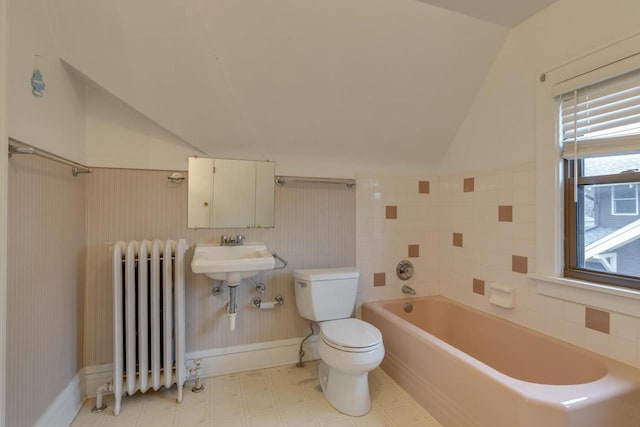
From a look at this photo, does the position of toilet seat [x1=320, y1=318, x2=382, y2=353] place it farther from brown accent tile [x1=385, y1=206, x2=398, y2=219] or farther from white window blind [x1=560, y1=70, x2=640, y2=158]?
white window blind [x1=560, y1=70, x2=640, y2=158]

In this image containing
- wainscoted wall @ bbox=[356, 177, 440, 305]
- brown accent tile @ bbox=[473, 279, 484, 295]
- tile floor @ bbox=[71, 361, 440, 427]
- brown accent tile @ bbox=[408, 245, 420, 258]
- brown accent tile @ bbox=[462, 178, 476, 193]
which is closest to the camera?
tile floor @ bbox=[71, 361, 440, 427]

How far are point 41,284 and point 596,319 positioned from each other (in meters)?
2.63

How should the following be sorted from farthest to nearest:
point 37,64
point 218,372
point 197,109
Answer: point 218,372 < point 197,109 < point 37,64

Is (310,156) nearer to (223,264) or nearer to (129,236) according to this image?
(223,264)

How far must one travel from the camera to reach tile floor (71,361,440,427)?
164 cm

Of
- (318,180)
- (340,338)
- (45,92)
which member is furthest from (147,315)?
(318,180)

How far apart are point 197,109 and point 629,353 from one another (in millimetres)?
2535

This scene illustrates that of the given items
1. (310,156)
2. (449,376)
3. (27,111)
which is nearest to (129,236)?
(27,111)

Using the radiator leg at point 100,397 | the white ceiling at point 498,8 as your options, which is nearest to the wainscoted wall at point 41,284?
the radiator leg at point 100,397

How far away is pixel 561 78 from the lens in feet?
5.38

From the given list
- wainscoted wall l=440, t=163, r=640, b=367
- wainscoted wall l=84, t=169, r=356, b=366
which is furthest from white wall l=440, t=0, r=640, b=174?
wainscoted wall l=84, t=169, r=356, b=366

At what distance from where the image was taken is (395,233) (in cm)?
253

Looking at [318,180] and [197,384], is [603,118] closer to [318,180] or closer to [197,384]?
[318,180]

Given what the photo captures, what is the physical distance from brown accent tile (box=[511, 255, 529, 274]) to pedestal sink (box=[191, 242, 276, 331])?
1.51 metres
